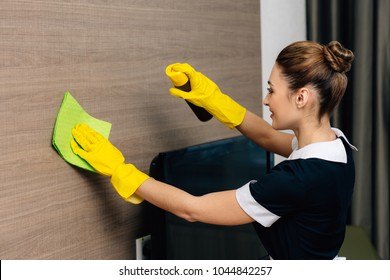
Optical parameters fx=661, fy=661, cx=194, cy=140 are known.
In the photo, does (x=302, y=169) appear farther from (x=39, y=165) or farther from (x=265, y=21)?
(x=265, y=21)

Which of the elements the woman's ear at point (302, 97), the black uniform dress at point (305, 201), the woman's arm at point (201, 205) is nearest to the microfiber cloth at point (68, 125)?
the woman's arm at point (201, 205)

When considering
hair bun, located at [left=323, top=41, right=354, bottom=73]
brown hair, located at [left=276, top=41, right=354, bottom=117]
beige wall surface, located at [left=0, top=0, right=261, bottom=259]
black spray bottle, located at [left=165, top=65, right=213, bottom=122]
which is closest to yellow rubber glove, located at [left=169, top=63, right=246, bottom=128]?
black spray bottle, located at [left=165, top=65, right=213, bottom=122]

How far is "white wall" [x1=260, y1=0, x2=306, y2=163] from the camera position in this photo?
2.63 m

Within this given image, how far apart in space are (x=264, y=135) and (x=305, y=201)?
48cm

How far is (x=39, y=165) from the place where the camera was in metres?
1.53

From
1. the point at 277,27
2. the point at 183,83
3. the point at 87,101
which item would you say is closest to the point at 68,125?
the point at 87,101

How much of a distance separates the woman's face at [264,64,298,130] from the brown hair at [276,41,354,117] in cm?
2

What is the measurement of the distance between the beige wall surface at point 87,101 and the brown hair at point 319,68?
44 centimetres

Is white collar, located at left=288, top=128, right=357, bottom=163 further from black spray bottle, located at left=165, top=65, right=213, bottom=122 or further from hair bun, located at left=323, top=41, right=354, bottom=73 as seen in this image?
black spray bottle, located at left=165, top=65, right=213, bottom=122

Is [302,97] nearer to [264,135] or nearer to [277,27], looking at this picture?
[264,135]

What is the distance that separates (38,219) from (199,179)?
54cm

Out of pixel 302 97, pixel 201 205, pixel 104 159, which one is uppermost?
pixel 302 97

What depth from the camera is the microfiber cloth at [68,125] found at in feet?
5.13

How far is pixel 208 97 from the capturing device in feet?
6.13
